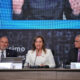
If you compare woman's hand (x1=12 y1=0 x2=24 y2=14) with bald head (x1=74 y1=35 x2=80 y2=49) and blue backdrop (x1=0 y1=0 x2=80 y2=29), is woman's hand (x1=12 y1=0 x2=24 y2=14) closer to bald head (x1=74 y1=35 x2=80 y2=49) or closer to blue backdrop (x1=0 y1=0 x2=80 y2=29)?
blue backdrop (x1=0 y1=0 x2=80 y2=29)

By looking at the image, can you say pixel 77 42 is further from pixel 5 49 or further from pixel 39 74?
pixel 39 74

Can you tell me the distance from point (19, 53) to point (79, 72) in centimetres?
186

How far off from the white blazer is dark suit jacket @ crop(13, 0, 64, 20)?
0.73 m

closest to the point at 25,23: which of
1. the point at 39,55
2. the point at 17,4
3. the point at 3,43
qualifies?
the point at 17,4

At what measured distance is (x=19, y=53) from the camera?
524cm

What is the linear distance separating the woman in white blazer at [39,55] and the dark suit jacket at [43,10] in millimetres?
474

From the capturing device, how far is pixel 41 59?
4.98 meters

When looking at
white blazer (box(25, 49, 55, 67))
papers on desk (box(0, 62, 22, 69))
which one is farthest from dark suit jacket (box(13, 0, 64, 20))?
papers on desk (box(0, 62, 22, 69))

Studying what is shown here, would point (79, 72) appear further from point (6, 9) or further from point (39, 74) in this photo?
point (6, 9)

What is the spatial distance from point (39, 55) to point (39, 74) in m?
1.31

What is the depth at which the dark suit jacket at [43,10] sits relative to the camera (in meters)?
5.23

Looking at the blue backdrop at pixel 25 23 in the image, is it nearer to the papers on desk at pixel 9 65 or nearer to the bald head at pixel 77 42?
the bald head at pixel 77 42

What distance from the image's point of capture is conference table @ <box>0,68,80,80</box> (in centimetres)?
373

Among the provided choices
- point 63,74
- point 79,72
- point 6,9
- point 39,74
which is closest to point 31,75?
point 39,74
